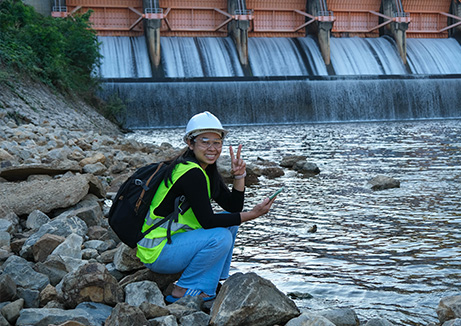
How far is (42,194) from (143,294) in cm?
227

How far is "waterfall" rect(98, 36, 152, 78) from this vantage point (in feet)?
85.3

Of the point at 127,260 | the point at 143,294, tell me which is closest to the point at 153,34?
the point at 127,260

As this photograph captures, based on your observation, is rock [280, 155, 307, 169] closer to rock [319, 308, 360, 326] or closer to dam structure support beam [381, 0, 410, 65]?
rock [319, 308, 360, 326]

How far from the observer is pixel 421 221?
567 cm

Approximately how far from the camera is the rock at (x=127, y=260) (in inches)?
139

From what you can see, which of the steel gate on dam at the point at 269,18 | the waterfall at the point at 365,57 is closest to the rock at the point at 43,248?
the steel gate on dam at the point at 269,18

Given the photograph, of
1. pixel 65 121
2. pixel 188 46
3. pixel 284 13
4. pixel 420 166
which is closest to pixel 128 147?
pixel 65 121

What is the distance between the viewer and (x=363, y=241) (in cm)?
495

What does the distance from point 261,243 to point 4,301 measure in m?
2.55

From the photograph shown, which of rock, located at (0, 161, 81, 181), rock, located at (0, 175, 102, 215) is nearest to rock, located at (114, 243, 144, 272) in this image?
rock, located at (0, 175, 102, 215)

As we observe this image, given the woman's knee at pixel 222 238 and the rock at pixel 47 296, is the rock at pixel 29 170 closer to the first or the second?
the rock at pixel 47 296

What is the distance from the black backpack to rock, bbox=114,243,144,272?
0.21 meters

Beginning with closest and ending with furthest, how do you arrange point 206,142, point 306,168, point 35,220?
point 206,142
point 35,220
point 306,168

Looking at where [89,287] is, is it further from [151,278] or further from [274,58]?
[274,58]
